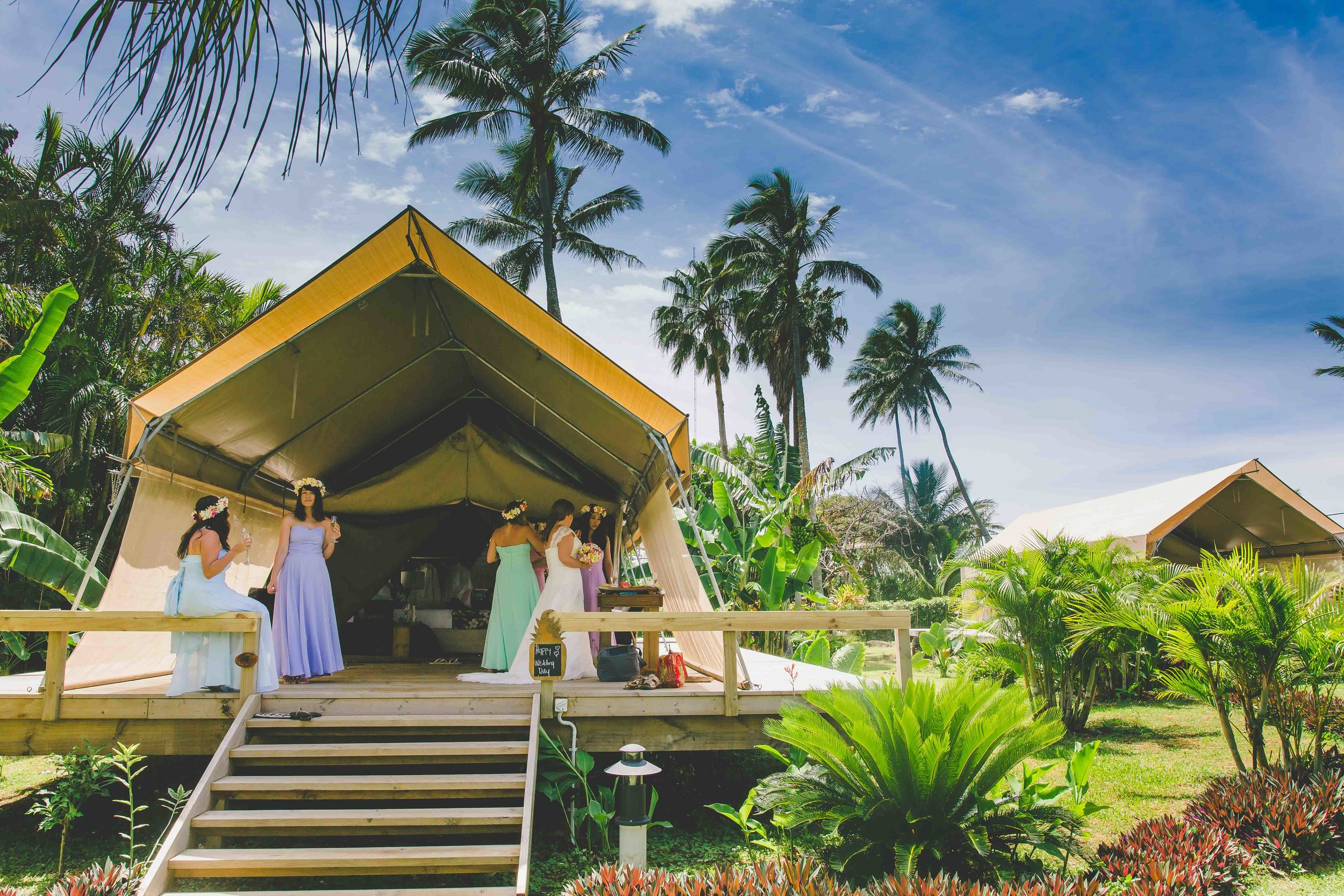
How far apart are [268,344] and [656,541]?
4100mm

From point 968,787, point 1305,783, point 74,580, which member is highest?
point 74,580

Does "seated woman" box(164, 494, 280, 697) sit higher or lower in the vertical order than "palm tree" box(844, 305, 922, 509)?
lower

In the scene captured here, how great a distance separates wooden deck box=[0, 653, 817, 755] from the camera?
5723mm

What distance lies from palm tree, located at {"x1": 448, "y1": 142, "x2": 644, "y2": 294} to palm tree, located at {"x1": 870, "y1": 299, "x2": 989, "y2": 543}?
20.7m

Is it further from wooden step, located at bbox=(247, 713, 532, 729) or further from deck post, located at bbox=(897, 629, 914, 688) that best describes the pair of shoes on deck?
deck post, located at bbox=(897, 629, 914, 688)

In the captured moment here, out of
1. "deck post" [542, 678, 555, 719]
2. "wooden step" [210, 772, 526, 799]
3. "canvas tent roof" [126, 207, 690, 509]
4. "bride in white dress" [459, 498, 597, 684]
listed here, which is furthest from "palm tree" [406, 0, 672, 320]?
"wooden step" [210, 772, 526, 799]

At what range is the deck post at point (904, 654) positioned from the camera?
6.18 m

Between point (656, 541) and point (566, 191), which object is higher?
point (566, 191)

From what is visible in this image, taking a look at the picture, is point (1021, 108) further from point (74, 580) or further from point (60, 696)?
point (74, 580)

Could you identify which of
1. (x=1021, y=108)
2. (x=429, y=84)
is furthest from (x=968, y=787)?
(x=429, y=84)

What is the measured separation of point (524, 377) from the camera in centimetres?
856

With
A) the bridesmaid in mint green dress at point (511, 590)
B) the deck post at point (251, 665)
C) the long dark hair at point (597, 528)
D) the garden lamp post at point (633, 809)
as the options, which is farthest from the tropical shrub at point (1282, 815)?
the deck post at point (251, 665)

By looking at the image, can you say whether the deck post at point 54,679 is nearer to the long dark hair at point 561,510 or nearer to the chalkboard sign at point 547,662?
the chalkboard sign at point 547,662

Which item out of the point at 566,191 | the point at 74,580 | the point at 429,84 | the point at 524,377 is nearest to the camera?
the point at 524,377
